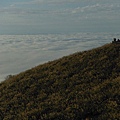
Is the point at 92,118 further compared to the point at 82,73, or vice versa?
the point at 82,73

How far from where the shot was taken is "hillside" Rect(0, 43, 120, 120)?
20484mm

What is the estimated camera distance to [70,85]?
85.0 ft

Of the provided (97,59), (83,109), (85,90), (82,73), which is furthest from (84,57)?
(83,109)

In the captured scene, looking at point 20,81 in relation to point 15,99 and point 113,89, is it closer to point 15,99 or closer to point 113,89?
point 15,99

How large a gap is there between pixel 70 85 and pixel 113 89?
461cm

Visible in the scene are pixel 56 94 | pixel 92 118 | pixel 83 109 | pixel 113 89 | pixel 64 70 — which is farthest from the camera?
pixel 64 70

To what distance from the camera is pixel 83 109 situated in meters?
20.5

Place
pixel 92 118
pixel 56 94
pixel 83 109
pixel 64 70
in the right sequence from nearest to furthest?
pixel 92 118 → pixel 83 109 → pixel 56 94 → pixel 64 70

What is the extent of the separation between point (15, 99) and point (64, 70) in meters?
6.61

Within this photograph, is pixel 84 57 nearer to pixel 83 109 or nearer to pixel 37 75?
pixel 37 75

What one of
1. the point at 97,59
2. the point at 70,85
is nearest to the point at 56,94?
the point at 70,85

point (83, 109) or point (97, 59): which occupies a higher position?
point (97, 59)

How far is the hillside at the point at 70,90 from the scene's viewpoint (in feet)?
67.2

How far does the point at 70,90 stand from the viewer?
24.8 meters
